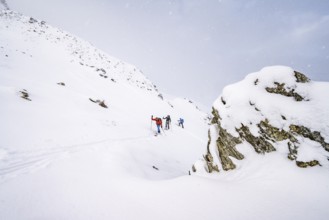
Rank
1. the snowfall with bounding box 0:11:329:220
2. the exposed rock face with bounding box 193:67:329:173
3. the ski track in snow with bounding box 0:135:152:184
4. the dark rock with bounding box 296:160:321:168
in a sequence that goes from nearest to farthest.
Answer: the snowfall with bounding box 0:11:329:220 < the dark rock with bounding box 296:160:321:168 < the exposed rock face with bounding box 193:67:329:173 < the ski track in snow with bounding box 0:135:152:184

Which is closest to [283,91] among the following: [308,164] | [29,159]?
[308,164]

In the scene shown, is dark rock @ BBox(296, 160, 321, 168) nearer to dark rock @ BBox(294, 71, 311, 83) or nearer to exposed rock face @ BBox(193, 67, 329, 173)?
exposed rock face @ BBox(193, 67, 329, 173)

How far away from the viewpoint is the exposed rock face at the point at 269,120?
5694 millimetres

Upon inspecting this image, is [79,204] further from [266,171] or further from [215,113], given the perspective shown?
[215,113]

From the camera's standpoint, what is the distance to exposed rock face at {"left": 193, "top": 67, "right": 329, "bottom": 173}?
5.69 meters

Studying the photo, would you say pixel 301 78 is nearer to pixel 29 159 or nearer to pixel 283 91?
pixel 283 91

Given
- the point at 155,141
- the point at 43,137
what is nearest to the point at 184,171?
the point at 155,141

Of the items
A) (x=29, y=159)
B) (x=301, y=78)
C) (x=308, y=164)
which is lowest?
(x=29, y=159)

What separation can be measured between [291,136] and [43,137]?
1090 cm

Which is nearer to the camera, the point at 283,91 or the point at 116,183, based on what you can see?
the point at 116,183

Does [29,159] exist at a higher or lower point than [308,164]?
lower

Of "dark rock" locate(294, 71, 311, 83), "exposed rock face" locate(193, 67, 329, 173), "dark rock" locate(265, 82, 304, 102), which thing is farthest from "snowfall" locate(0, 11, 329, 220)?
"dark rock" locate(265, 82, 304, 102)

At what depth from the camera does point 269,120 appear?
22.6 feet

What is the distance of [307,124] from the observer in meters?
5.82
